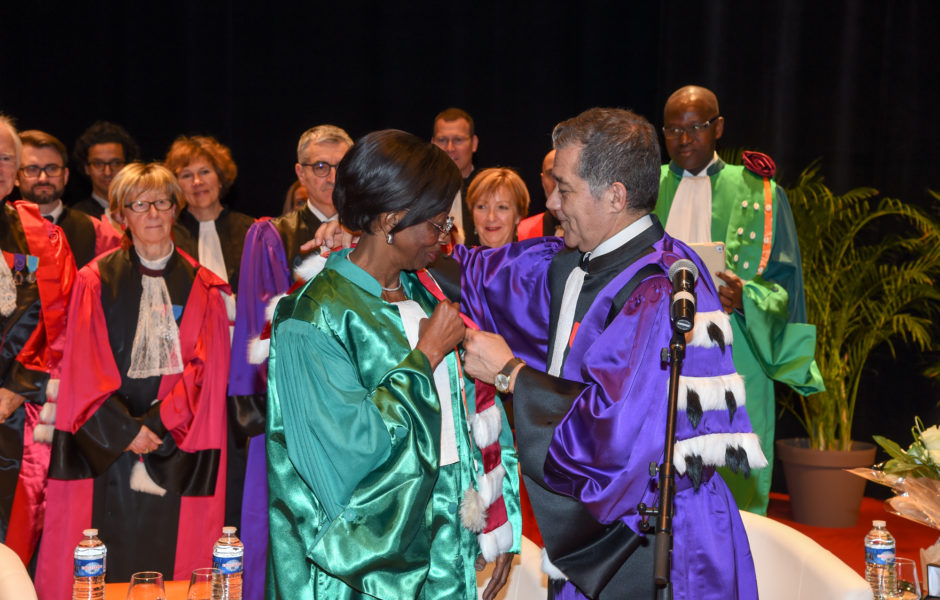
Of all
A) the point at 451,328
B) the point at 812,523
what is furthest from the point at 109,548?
the point at 812,523

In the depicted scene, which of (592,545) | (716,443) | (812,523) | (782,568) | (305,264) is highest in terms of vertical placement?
(305,264)

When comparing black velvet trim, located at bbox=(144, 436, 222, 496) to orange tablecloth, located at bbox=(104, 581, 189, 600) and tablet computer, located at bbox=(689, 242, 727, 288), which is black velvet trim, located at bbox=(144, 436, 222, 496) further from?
tablet computer, located at bbox=(689, 242, 727, 288)

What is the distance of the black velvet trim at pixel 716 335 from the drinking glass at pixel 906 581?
102 cm

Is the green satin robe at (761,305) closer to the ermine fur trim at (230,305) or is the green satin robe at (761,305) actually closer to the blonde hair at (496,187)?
the blonde hair at (496,187)

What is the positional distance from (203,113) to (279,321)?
5.10 metres

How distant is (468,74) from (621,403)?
5214mm

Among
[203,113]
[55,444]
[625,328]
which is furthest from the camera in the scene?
[203,113]

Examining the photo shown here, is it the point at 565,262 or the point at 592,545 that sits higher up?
the point at 565,262

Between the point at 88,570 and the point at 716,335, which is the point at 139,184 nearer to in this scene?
the point at 88,570

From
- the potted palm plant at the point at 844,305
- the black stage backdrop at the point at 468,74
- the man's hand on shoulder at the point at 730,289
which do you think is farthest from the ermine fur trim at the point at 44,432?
the potted palm plant at the point at 844,305

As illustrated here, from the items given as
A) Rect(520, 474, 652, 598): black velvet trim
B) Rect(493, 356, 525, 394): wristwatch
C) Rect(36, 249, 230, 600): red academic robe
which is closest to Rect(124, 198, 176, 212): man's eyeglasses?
Rect(36, 249, 230, 600): red academic robe

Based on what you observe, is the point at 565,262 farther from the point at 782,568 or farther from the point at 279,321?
the point at 782,568

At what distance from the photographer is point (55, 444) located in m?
4.02

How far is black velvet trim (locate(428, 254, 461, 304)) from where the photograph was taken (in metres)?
2.64
